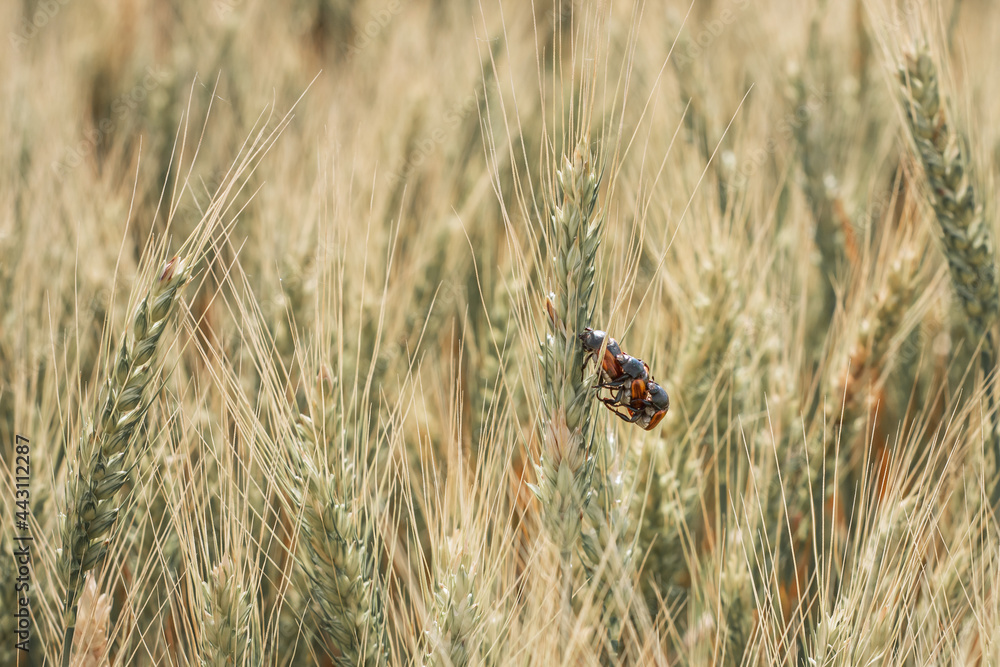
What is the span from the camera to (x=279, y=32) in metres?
3.11

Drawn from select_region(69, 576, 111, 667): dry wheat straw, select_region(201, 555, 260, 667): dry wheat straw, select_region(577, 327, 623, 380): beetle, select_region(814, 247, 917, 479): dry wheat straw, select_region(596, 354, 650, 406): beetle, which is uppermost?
select_region(577, 327, 623, 380): beetle

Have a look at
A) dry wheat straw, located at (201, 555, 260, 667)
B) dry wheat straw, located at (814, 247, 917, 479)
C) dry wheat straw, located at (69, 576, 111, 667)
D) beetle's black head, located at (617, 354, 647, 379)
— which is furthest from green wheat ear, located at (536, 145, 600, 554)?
dry wheat straw, located at (814, 247, 917, 479)

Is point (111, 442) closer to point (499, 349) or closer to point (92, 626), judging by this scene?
point (92, 626)

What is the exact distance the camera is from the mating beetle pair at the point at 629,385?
1.15 metres

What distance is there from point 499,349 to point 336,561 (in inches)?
30.4

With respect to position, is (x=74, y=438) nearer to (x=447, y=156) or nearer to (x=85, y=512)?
(x=85, y=512)

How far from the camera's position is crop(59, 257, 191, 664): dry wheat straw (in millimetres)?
1128

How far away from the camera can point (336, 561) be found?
1143mm

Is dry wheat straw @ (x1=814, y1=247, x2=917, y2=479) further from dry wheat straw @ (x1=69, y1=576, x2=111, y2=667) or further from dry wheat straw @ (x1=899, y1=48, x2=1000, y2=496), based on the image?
dry wheat straw @ (x1=69, y1=576, x2=111, y2=667)

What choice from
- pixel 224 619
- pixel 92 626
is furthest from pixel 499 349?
pixel 92 626

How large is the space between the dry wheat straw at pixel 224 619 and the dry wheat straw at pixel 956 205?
171cm

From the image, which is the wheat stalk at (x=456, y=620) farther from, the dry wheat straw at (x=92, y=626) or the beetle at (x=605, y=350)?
the dry wheat straw at (x=92, y=626)

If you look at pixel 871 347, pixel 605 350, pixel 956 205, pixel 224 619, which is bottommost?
pixel 224 619

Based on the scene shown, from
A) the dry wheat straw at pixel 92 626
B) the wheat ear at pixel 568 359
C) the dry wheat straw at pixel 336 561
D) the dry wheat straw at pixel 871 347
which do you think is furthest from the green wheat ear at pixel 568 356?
the dry wheat straw at pixel 871 347
